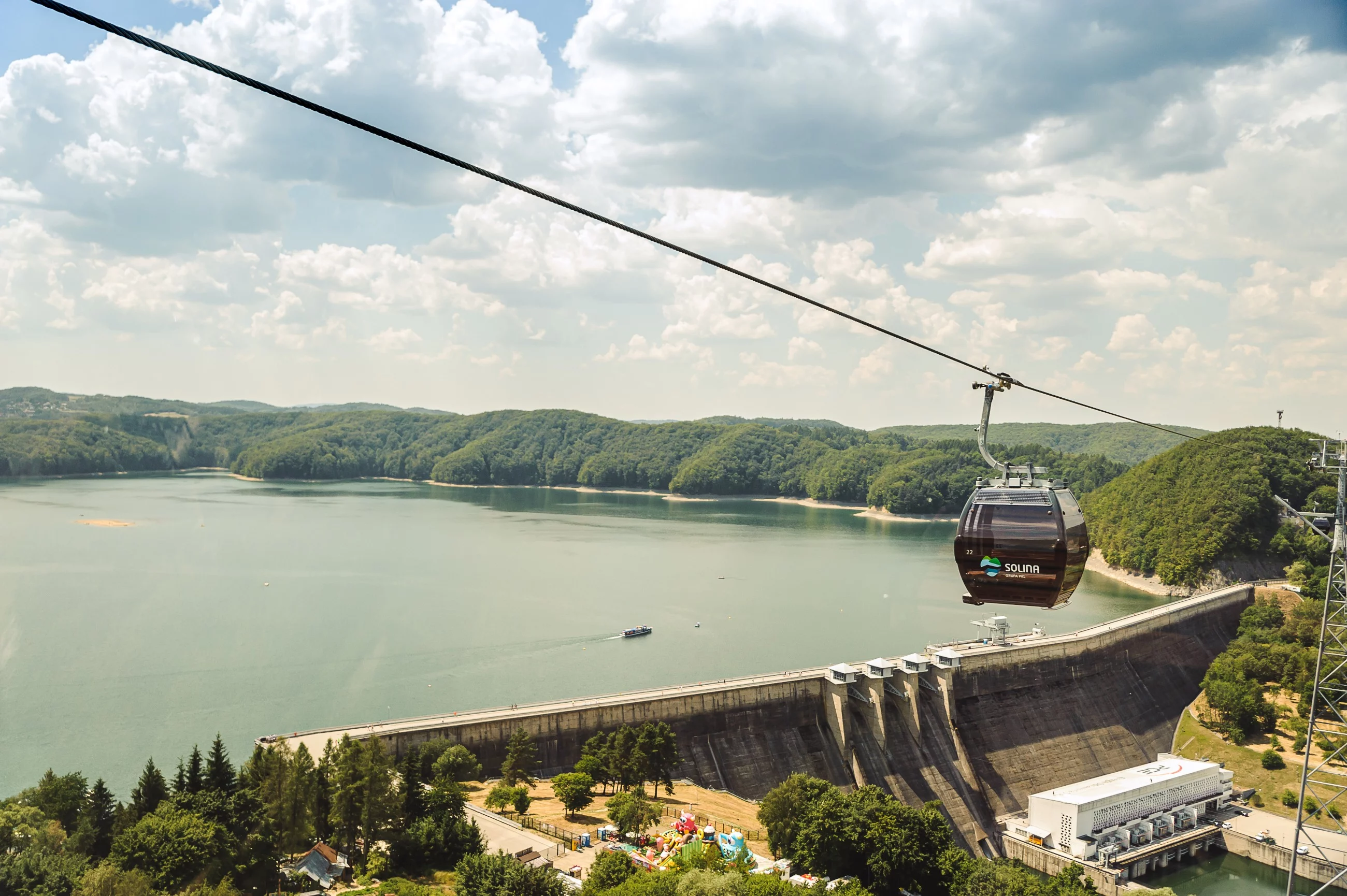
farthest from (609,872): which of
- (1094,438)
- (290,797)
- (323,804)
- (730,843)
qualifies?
(1094,438)

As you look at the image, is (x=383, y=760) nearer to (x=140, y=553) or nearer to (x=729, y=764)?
(x=729, y=764)

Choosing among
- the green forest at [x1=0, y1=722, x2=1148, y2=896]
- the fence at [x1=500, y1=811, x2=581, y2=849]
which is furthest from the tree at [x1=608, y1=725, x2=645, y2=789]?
the fence at [x1=500, y1=811, x2=581, y2=849]

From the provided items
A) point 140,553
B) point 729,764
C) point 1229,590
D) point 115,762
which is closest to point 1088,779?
point 729,764

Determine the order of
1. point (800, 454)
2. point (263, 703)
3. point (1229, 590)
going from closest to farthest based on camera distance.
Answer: point (263, 703) → point (1229, 590) → point (800, 454)

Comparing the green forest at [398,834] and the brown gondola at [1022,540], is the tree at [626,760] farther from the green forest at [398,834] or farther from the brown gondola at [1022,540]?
the brown gondola at [1022,540]

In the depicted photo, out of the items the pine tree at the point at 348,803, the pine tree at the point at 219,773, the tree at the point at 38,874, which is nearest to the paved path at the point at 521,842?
the pine tree at the point at 348,803

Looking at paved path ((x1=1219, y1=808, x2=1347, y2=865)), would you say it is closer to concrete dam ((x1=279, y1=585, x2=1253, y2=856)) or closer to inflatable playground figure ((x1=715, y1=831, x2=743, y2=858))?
concrete dam ((x1=279, y1=585, x2=1253, y2=856))
